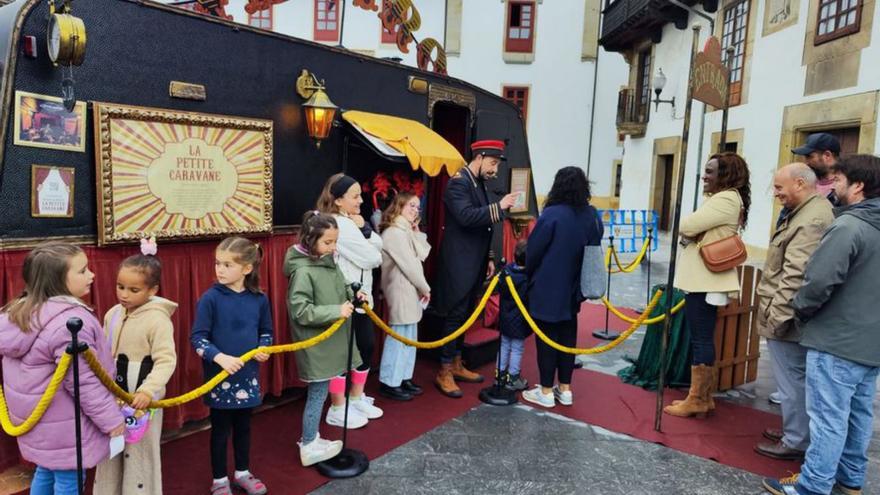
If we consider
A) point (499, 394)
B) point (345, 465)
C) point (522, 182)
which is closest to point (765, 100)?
point (522, 182)

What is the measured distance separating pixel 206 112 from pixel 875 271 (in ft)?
13.9

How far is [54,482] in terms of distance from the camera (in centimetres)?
266

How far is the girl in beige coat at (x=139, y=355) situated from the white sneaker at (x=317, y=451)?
100 centimetres

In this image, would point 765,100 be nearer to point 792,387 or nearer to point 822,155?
point 822,155

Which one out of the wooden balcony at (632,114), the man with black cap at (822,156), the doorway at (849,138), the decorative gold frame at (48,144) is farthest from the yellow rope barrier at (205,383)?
the wooden balcony at (632,114)

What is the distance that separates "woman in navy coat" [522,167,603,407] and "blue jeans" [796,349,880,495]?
1723 mm

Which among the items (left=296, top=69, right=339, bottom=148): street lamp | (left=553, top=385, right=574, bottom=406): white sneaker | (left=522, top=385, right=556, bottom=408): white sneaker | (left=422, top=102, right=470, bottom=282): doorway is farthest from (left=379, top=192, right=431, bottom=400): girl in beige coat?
(left=422, top=102, right=470, bottom=282): doorway

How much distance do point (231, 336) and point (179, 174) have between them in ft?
4.42

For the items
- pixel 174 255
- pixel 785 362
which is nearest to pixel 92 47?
pixel 174 255

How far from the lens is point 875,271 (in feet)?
10.8

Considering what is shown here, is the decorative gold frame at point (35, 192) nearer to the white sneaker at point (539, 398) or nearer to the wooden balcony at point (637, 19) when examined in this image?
the white sneaker at point (539, 398)

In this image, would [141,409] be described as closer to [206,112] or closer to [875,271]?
[206,112]

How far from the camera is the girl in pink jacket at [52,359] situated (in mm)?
2412

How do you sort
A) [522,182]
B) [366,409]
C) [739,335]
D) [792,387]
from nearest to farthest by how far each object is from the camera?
[792,387]
[366,409]
[739,335]
[522,182]
